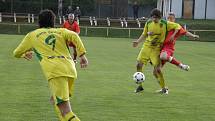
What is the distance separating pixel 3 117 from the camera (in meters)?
10.6

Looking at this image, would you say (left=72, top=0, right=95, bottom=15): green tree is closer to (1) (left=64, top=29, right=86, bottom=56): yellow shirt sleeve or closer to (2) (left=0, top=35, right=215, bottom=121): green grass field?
(2) (left=0, top=35, right=215, bottom=121): green grass field

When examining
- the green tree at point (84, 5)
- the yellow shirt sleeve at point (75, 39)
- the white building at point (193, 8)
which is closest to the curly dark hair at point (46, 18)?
the yellow shirt sleeve at point (75, 39)

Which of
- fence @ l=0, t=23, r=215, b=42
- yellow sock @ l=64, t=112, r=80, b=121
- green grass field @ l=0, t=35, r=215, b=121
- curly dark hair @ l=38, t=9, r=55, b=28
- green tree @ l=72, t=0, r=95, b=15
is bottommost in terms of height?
fence @ l=0, t=23, r=215, b=42

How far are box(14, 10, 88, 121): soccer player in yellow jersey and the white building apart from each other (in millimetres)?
61140

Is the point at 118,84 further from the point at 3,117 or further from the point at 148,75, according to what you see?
the point at 3,117

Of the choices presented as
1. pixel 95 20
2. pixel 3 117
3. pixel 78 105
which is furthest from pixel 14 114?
pixel 95 20

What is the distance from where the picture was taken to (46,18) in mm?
8539

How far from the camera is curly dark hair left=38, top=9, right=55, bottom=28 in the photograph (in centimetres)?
849

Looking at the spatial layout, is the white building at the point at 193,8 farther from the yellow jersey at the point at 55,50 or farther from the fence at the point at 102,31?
the yellow jersey at the point at 55,50

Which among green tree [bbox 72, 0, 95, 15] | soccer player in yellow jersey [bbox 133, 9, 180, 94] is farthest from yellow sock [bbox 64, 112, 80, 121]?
green tree [bbox 72, 0, 95, 15]

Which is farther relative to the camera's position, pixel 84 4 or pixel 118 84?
pixel 84 4

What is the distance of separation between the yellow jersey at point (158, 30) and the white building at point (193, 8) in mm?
54949

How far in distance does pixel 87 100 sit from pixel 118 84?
3.38 metres

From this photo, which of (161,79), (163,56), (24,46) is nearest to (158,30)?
(163,56)
